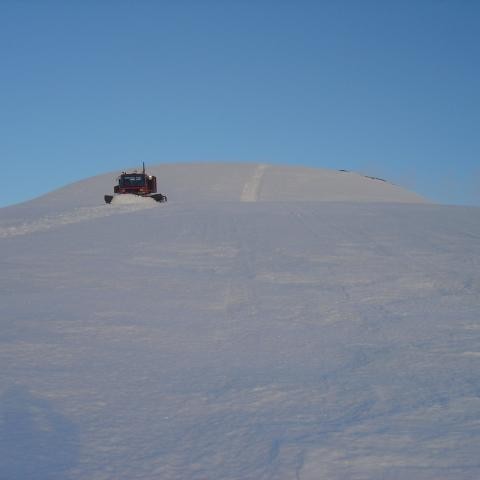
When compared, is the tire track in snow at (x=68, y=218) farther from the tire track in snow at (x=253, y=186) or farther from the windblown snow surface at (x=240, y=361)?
the tire track in snow at (x=253, y=186)

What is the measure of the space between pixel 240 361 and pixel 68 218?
17.9m

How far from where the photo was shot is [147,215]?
80.6 feet

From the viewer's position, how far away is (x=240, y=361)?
6.93 meters

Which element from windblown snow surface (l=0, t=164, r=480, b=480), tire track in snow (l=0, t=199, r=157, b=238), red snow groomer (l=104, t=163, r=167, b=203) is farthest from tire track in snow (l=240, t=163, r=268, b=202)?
windblown snow surface (l=0, t=164, r=480, b=480)

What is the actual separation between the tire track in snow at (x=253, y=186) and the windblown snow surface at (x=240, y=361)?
27.6 m

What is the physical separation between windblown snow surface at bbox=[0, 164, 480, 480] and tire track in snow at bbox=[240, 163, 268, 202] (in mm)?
27567

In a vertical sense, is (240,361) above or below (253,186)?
below

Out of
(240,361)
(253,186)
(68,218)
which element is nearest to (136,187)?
(68,218)

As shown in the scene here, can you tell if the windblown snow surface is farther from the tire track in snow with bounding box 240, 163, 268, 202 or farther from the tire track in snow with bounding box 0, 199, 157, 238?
the tire track in snow with bounding box 240, 163, 268, 202

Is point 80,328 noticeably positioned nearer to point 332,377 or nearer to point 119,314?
point 119,314

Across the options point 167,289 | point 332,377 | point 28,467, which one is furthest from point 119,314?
point 28,467

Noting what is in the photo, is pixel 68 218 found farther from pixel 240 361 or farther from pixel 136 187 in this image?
pixel 240 361

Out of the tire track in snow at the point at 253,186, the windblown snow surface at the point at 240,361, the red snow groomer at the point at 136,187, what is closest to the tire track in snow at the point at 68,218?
the red snow groomer at the point at 136,187

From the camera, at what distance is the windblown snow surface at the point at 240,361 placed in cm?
466
